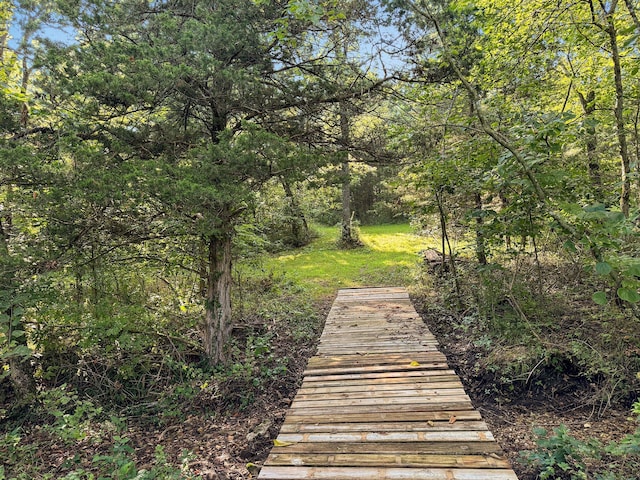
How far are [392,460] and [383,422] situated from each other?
17.9 inches

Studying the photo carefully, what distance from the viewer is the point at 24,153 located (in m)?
2.83

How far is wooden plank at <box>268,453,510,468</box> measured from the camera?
2.21 metres

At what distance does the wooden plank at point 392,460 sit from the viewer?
2.21 metres

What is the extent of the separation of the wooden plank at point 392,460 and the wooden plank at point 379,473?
4 centimetres

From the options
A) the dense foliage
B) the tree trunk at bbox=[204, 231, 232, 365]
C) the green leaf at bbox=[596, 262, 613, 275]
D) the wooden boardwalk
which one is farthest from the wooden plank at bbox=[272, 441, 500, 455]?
the tree trunk at bbox=[204, 231, 232, 365]

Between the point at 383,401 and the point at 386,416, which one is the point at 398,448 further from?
the point at 383,401

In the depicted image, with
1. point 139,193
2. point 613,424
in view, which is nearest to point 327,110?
point 139,193

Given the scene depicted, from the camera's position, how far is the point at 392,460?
2299mm

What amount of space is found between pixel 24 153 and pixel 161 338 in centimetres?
271

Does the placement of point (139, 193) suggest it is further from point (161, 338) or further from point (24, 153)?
point (161, 338)

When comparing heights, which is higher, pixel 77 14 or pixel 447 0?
pixel 447 0

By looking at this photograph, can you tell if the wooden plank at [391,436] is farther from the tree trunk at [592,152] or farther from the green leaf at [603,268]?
the tree trunk at [592,152]

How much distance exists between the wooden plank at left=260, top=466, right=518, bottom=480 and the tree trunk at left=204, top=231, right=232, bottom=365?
2.63 m

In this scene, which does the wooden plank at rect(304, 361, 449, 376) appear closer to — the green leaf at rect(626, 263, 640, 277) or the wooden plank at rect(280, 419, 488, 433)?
the wooden plank at rect(280, 419, 488, 433)
